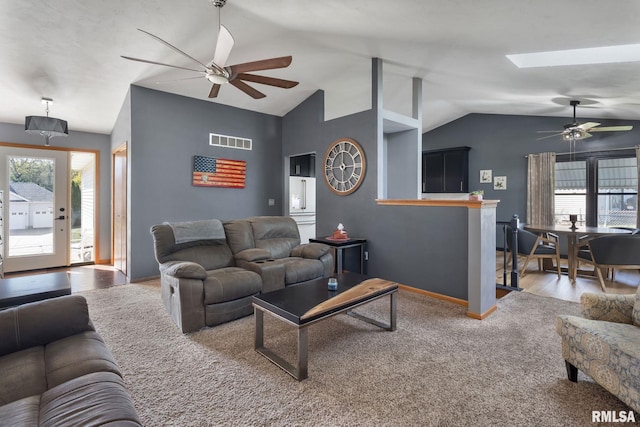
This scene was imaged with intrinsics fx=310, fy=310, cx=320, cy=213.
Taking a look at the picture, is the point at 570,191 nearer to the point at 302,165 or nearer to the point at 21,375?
the point at 302,165

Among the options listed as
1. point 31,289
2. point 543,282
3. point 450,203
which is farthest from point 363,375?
point 543,282

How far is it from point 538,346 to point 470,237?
3.64 feet

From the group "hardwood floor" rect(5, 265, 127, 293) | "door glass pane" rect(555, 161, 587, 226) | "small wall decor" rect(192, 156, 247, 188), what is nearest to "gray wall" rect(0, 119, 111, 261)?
"hardwood floor" rect(5, 265, 127, 293)

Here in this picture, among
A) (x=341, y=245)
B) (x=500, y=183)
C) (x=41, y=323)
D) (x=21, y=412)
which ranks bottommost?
(x=21, y=412)

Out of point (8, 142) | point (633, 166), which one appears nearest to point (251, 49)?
point (8, 142)

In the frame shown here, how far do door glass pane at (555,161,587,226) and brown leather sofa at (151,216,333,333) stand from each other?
5.45 m

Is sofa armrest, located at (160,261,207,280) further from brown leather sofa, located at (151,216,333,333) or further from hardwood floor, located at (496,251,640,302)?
hardwood floor, located at (496,251,640,302)

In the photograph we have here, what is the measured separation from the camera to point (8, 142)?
502cm

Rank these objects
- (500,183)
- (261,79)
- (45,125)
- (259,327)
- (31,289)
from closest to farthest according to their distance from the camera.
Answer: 1. (31,289)
2. (259,327)
3. (261,79)
4. (45,125)
5. (500,183)

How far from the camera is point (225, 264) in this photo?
3607mm

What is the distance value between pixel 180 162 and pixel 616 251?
245 inches

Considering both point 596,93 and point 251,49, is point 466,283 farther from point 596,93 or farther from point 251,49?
point 251,49

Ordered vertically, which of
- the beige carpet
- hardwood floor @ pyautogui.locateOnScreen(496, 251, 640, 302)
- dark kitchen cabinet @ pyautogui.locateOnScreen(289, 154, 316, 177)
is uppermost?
dark kitchen cabinet @ pyautogui.locateOnScreen(289, 154, 316, 177)

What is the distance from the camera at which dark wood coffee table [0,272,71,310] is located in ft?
6.65
